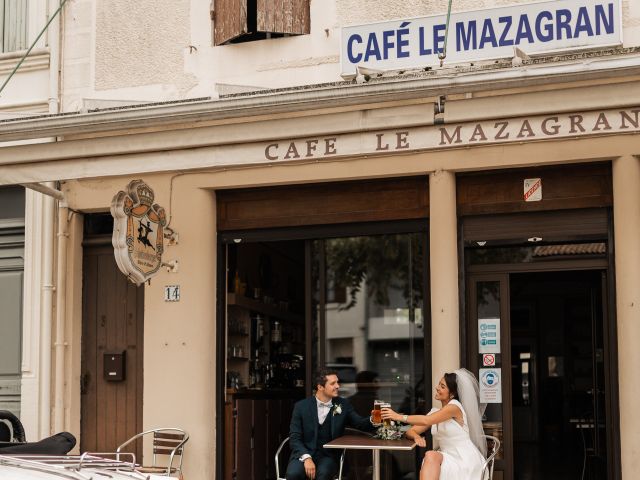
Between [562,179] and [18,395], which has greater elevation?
[562,179]

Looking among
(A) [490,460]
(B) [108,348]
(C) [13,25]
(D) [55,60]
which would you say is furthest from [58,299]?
(A) [490,460]

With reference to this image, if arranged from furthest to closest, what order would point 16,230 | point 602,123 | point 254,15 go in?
1. point 16,230
2. point 254,15
3. point 602,123

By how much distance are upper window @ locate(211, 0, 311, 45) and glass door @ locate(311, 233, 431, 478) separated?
92.3 inches

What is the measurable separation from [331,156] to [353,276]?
771 centimetres

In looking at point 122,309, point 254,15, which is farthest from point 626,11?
point 122,309

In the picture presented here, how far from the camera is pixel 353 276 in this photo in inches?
682

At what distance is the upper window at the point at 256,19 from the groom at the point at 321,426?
377 cm

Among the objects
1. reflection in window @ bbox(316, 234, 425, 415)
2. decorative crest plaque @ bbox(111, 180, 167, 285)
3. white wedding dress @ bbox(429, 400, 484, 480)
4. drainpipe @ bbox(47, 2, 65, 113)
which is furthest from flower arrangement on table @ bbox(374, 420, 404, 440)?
drainpipe @ bbox(47, 2, 65, 113)

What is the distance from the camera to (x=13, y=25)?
13.0m

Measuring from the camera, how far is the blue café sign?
9.79 metres

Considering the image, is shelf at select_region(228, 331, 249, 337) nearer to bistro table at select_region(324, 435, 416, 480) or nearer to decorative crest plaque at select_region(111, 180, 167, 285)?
decorative crest plaque at select_region(111, 180, 167, 285)

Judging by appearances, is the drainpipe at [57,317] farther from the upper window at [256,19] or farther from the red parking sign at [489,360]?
the red parking sign at [489,360]

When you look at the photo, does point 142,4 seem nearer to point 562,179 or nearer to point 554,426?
point 562,179

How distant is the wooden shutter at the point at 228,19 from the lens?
11.5 m
